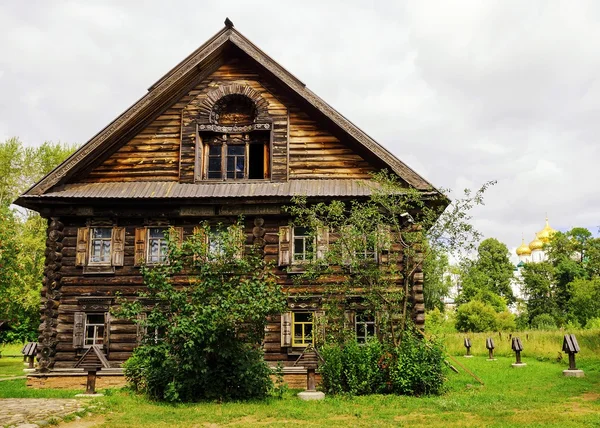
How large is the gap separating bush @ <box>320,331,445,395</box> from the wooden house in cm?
282

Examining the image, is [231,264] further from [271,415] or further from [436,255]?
[436,255]

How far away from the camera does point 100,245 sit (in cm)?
1858

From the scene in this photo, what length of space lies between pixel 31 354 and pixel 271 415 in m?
13.8

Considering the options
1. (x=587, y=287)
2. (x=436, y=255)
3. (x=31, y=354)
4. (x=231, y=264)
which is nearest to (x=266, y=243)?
(x=231, y=264)

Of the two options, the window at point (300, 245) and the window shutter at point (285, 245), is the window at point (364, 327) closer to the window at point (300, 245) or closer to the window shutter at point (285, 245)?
the window at point (300, 245)

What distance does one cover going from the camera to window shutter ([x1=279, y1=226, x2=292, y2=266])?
58.7ft

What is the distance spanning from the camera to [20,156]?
125ft

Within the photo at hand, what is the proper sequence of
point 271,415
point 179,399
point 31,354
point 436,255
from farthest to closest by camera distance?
point 31,354 → point 436,255 → point 179,399 → point 271,415

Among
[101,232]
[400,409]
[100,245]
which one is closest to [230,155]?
[101,232]

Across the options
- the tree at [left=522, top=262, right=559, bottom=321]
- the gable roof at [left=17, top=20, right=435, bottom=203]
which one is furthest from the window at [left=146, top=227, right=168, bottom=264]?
the tree at [left=522, top=262, right=559, bottom=321]

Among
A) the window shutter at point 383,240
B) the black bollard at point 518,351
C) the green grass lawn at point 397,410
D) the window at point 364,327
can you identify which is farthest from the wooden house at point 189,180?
the black bollard at point 518,351

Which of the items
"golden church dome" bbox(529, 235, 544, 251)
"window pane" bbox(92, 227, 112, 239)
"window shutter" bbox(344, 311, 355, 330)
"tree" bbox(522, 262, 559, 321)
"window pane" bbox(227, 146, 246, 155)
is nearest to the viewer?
"window shutter" bbox(344, 311, 355, 330)

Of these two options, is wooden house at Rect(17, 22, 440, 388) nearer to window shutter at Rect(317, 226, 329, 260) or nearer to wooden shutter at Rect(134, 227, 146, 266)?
wooden shutter at Rect(134, 227, 146, 266)

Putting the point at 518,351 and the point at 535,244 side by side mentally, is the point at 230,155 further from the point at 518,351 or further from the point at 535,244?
the point at 535,244
